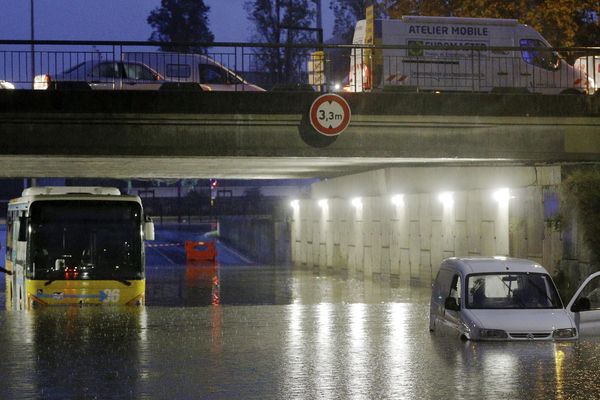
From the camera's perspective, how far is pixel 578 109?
30.1 m

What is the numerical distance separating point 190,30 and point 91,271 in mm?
98186

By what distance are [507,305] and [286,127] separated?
1169cm

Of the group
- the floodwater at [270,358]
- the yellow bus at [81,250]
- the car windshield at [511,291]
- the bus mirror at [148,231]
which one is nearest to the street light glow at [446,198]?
the floodwater at [270,358]

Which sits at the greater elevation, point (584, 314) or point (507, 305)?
point (507, 305)

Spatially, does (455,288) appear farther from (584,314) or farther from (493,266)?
(584,314)

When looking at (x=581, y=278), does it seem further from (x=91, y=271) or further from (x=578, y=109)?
(x=91, y=271)

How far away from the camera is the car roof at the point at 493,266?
18906 millimetres

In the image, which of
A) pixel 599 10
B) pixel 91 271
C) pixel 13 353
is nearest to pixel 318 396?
pixel 13 353

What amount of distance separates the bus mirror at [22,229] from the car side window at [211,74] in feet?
51.6

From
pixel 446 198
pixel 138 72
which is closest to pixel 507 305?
pixel 446 198

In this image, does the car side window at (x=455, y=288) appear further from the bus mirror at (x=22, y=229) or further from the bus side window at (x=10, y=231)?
the bus side window at (x=10, y=231)

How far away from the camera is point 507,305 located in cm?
1855

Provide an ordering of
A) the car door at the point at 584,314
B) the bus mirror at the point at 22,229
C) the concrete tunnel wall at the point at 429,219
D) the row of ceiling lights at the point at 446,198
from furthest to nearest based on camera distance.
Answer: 1. the row of ceiling lights at the point at 446,198
2. the concrete tunnel wall at the point at 429,219
3. the bus mirror at the point at 22,229
4. the car door at the point at 584,314

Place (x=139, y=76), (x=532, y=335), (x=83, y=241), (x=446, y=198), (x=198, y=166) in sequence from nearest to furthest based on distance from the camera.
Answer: (x=532, y=335)
(x=83, y=241)
(x=198, y=166)
(x=139, y=76)
(x=446, y=198)
